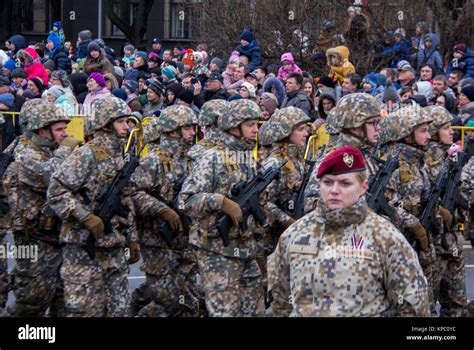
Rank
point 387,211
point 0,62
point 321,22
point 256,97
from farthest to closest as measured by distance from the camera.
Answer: point 0,62
point 321,22
point 256,97
point 387,211

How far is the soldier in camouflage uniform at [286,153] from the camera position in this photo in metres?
11.8

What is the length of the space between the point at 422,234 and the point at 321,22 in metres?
12.1

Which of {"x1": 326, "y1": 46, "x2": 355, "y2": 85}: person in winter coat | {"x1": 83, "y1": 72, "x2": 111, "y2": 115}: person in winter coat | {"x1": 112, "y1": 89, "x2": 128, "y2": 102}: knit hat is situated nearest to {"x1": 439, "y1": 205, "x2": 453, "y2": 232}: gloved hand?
{"x1": 326, "y1": 46, "x2": 355, "y2": 85}: person in winter coat

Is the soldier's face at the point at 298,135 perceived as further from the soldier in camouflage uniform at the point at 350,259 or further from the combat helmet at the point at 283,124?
the soldier in camouflage uniform at the point at 350,259

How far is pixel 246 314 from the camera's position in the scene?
425 inches

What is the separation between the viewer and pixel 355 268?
6859 millimetres

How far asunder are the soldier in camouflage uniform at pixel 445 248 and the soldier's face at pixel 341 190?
14.9 ft

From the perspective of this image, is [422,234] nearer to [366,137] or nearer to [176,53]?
[366,137]

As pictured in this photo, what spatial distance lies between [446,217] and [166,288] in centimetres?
263

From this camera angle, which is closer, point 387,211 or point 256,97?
point 387,211

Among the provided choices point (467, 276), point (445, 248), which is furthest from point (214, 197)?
point (467, 276)

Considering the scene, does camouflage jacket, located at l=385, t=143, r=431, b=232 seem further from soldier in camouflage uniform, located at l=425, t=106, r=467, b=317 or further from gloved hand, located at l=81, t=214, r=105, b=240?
gloved hand, located at l=81, t=214, r=105, b=240

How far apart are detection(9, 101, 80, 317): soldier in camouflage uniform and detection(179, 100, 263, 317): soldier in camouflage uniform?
1.39 metres
